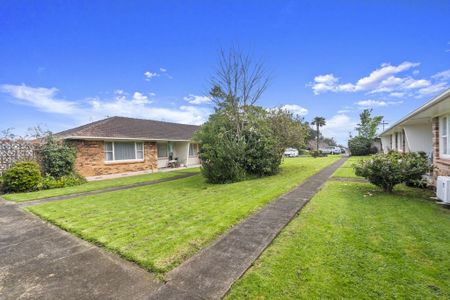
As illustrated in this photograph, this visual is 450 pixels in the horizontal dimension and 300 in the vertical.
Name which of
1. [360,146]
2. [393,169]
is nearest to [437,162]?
[393,169]

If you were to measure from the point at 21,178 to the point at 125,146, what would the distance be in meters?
6.47

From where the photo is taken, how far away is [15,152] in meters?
11.0

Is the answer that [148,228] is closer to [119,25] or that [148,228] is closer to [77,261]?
[77,261]

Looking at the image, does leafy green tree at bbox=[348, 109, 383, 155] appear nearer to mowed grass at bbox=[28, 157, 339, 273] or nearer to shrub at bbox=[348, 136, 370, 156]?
shrub at bbox=[348, 136, 370, 156]

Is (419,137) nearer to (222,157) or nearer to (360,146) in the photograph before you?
(222,157)

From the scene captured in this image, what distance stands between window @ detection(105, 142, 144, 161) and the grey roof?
2.26ft

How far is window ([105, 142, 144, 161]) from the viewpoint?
1514cm

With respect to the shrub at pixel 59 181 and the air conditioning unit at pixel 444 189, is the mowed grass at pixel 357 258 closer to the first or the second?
the air conditioning unit at pixel 444 189

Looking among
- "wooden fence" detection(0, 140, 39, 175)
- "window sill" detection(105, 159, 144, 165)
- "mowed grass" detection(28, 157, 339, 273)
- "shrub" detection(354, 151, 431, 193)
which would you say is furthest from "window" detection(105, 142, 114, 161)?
"shrub" detection(354, 151, 431, 193)

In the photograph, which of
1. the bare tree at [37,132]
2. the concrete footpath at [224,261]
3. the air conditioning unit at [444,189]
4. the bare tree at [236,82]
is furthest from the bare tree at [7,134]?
the air conditioning unit at [444,189]

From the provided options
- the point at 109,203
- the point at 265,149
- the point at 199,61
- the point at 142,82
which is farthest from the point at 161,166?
the point at 109,203

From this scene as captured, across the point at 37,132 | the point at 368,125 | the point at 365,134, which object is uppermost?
the point at 368,125

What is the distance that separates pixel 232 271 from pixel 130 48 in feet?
50.9

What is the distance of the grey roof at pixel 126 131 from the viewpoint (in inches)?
562
